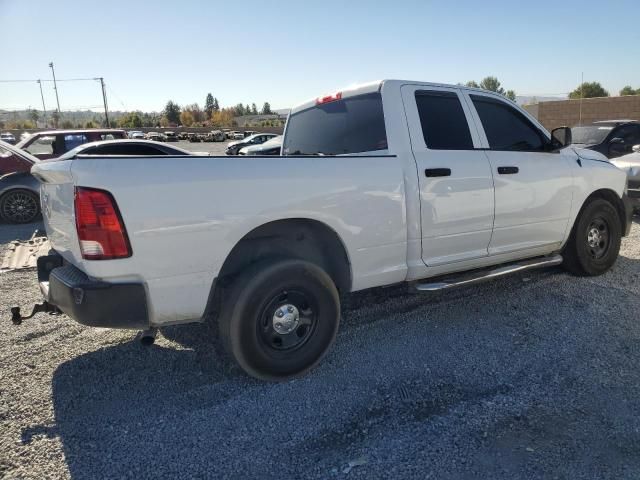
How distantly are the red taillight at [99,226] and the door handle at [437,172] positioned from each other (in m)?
2.22

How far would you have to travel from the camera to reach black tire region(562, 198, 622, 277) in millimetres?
5066

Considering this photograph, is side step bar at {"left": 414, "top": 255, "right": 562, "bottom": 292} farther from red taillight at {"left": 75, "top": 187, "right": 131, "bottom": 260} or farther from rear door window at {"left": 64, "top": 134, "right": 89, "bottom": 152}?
rear door window at {"left": 64, "top": 134, "right": 89, "bottom": 152}

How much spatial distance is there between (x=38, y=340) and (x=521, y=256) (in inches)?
171

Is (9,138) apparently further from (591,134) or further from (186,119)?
(186,119)

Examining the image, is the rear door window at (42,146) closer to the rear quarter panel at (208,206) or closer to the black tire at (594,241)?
the rear quarter panel at (208,206)

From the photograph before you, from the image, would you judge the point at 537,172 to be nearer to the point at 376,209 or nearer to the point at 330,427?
the point at 376,209

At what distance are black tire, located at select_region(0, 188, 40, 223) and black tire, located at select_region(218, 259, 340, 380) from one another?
7.98 meters

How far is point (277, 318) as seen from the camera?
3211mm

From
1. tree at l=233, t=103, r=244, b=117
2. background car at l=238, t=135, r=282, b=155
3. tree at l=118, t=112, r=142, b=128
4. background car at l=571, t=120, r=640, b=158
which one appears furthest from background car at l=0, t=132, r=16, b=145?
tree at l=233, t=103, r=244, b=117

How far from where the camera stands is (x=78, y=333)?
13.5ft

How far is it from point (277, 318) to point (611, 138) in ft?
27.4

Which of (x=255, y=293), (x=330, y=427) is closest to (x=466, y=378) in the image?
(x=330, y=427)

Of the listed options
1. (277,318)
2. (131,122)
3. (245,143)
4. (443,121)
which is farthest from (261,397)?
(131,122)

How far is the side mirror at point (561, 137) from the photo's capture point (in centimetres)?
469
